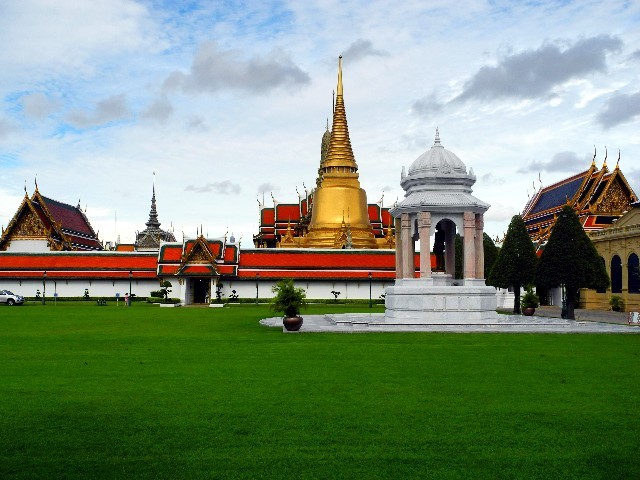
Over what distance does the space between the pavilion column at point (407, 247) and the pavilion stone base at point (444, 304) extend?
0.80 meters

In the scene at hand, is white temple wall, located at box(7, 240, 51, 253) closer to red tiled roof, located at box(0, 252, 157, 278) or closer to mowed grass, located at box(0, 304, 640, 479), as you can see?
red tiled roof, located at box(0, 252, 157, 278)

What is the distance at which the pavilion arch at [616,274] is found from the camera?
45.5 metres

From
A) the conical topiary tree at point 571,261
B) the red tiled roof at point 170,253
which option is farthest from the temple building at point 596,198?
the red tiled roof at point 170,253

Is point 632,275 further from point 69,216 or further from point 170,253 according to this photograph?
point 69,216

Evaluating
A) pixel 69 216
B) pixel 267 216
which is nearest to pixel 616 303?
pixel 267 216

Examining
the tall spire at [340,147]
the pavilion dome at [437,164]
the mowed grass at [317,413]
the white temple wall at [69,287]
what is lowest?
the mowed grass at [317,413]

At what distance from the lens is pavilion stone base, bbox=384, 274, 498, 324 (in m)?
26.8

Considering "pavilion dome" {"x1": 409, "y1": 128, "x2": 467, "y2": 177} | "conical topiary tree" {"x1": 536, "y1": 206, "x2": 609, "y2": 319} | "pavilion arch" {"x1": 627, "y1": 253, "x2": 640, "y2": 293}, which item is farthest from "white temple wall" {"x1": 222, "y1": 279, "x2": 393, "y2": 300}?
"pavilion dome" {"x1": 409, "y1": 128, "x2": 467, "y2": 177}

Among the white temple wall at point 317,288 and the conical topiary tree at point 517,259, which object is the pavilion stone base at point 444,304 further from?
the white temple wall at point 317,288

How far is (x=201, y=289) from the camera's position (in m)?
56.0

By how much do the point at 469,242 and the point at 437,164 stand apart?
12.0ft

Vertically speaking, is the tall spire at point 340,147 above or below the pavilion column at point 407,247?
above

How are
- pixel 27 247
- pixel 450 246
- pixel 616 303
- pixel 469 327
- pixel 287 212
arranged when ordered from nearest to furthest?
pixel 469 327
pixel 450 246
pixel 616 303
pixel 27 247
pixel 287 212

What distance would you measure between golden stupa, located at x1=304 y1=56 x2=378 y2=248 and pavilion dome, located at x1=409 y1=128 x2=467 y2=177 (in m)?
38.7
